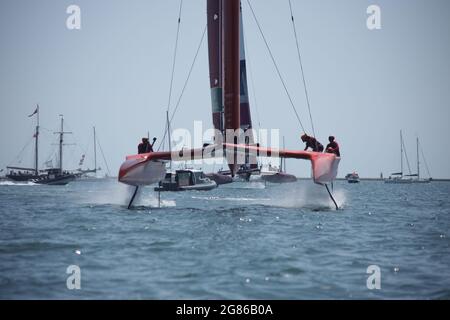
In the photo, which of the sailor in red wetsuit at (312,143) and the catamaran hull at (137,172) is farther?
the sailor in red wetsuit at (312,143)

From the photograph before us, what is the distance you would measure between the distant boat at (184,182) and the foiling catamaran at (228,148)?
21.0 meters

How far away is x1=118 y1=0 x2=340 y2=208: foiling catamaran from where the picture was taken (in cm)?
1366

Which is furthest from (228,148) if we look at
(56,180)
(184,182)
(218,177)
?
(56,180)

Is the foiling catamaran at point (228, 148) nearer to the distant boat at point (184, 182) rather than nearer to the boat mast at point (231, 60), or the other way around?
the boat mast at point (231, 60)

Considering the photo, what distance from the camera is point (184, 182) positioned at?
38.3 meters

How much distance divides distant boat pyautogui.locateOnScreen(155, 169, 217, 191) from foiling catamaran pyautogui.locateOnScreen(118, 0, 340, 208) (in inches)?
826

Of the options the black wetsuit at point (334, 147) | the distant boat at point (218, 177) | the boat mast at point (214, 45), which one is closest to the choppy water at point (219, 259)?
the black wetsuit at point (334, 147)

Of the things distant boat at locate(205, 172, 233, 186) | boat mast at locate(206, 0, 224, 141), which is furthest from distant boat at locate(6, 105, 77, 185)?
boat mast at locate(206, 0, 224, 141)

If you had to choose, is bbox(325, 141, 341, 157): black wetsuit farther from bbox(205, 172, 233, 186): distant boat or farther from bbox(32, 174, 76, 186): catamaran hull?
bbox(32, 174, 76, 186): catamaran hull

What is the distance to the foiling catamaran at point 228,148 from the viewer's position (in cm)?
1366
